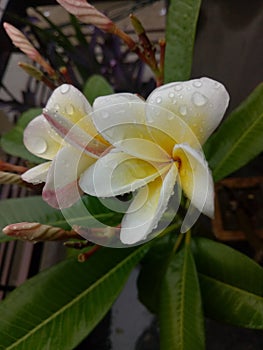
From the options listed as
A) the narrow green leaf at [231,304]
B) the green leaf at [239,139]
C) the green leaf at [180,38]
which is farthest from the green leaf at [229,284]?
the green leaf at [180,38]

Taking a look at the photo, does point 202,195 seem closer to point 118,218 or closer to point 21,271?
point 118,218

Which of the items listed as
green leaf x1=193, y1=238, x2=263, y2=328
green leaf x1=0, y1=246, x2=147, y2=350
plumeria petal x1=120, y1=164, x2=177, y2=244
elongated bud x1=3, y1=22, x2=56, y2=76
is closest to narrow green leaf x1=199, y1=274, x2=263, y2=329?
green leaf x1=193, y1=238, x2=263, y2=328

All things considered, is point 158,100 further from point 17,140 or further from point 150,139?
point 17,140

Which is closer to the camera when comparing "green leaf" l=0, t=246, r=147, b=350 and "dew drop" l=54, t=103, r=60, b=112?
"dew drop" l=54, t=103, r=60, b=112

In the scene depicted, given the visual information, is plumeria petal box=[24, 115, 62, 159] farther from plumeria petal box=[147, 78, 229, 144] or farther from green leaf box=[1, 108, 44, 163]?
green leaf box=[1, 108, 44, 163]

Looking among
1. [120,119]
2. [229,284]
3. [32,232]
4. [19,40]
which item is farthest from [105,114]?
[229,284]

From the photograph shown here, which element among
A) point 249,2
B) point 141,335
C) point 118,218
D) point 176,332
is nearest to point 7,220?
point 118,218
